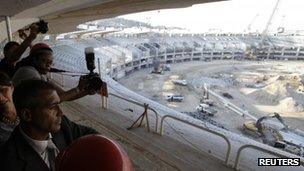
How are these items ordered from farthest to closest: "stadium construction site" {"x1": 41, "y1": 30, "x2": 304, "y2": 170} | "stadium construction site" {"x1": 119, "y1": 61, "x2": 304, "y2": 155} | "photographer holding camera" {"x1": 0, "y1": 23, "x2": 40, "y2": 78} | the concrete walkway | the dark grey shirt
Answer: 1. "stadium construction site" {"x1": 119, "y1": 61, "x2": 304, "y2": 155}
2. "stadium construction site" {"x1": 41, "y1": 30, "x2": 304, "y2": 170}
3. the concrete walkway
4. "photographer holding camera" {"x1": 0, "y1": 23, "x2": 40, "y2": 78}
5. the dark grey shirt

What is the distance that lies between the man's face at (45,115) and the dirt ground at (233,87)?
71.1 feet

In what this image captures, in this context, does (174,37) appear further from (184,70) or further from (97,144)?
(97,144)

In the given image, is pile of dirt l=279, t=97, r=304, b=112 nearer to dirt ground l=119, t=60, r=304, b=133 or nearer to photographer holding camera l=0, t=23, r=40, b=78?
dirt ground l=119, t=60, r=304, b=133

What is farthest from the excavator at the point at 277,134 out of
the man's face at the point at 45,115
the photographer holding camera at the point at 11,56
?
the man's face at the point at 45,115

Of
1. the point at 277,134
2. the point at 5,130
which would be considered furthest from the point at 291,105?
the point at 5,130

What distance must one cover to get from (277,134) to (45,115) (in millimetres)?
20992

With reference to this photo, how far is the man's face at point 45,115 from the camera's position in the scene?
5.67 feet

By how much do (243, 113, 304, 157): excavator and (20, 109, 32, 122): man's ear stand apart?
18.1 metres

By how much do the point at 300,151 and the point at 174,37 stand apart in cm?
3392

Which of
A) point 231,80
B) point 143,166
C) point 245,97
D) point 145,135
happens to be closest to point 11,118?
point 143,166

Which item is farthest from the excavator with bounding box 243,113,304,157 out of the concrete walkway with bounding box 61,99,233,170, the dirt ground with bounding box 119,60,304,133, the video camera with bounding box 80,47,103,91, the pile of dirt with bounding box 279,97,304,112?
the video camera with bounding box 80,47,103,91

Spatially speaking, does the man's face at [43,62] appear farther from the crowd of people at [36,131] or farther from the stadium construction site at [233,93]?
the stadium construction site at [233,93]

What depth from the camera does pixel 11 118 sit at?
7.53ft

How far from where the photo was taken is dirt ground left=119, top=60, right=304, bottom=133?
1067 inches
